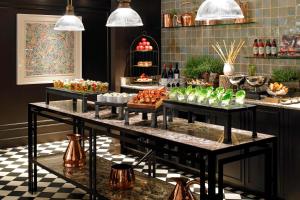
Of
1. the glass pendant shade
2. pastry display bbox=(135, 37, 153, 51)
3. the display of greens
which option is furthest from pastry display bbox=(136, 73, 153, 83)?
the display of greens

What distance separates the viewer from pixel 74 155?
538 cm

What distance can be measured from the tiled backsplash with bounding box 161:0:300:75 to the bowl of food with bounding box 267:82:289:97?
1.88ft

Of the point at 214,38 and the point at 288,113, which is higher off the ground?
the point at 214,38

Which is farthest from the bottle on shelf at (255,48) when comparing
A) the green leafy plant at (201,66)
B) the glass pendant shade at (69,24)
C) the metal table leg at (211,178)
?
the metal table leg at (211,178)

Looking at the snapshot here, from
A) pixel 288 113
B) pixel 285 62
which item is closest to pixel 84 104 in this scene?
pixel 288 113

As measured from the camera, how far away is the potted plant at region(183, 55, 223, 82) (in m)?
7.05

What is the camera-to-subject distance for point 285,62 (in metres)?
6.15

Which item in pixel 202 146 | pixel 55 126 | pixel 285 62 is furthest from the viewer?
pixel 55 126

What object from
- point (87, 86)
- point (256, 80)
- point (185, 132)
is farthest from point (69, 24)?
point (256, 80)

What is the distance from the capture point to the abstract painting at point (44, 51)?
812 centimetres

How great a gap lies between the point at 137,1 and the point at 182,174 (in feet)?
11.1

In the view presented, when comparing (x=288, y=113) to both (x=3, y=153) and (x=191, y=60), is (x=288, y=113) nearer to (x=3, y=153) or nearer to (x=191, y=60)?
(x=191, y=60)

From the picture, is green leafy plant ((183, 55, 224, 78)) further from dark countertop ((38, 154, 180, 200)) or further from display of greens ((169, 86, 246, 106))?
display of greens ((169, 86, 246, 106))

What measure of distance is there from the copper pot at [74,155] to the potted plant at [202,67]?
2.52m
